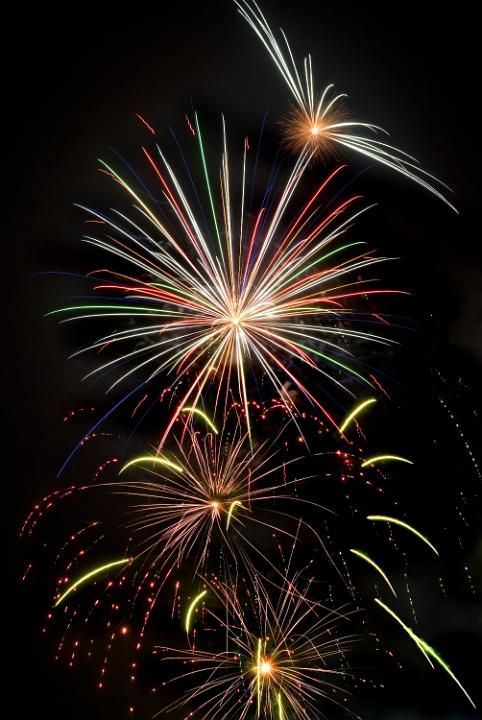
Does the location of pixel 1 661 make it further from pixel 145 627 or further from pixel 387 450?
pixel 387 450

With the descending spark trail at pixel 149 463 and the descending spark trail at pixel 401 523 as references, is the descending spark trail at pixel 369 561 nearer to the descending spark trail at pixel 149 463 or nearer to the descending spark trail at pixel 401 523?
the descending spark trail at pixel 401 523

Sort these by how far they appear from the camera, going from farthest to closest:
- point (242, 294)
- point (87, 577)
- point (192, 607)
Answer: point (87, 577) < point (192, 607) < point (242, 294)

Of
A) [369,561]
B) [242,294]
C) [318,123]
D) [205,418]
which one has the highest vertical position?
[318,123]

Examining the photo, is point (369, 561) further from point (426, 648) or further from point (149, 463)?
point (149, 463)

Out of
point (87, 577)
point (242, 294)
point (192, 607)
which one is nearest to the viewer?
point (242, 294)

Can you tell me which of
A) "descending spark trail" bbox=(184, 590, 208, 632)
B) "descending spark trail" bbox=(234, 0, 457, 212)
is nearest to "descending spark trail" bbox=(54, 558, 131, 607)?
"descending spark trail" bbox=(184, 590, 208, 632)

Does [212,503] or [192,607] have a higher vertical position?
[212,503]

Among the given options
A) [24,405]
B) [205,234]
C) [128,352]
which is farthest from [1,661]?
[205,234]

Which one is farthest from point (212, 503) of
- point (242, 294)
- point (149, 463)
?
point (242, 294)

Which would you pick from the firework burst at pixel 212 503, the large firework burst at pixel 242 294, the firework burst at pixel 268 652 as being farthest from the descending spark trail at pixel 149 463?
the firework burst at pixel 268 652
